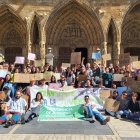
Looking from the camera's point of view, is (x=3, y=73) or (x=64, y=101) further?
(x=3, y=73)

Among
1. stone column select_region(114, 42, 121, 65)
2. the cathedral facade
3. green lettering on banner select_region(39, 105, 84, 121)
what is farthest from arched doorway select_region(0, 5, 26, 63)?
green lettering on banner select_region(39, 105, 84, 121)

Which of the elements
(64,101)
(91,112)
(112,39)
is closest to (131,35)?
(112,39)

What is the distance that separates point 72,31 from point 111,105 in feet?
40.4

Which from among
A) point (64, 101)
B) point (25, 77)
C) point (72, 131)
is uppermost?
point (25, 77)

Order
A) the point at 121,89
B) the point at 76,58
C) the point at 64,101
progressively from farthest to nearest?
1. the point at 76,58
2. the point at 121,89
3. the point at 64,101

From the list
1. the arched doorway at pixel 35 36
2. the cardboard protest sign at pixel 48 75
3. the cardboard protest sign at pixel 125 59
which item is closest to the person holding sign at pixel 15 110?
the cardboard protest sign at pixel 48 75

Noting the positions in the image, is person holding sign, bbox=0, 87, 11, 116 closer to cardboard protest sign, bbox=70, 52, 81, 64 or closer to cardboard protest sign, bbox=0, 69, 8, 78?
cardboard protest sign, bbox=0, 69, 8, 78

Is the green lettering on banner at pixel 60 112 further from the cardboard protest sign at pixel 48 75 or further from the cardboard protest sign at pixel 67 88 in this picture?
the cardboard protest sign at pixel 48 75

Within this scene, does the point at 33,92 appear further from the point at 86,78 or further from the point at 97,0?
the point at 97,0

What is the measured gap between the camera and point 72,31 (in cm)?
2570

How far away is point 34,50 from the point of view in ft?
80.1

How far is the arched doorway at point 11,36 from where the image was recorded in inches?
977

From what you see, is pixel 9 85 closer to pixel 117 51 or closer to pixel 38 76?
pixel 38 76

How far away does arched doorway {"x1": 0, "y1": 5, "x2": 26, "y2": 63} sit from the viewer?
2481cm
